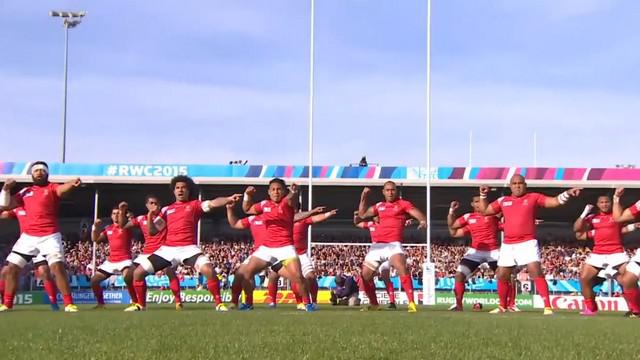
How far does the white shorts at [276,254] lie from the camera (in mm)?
12867

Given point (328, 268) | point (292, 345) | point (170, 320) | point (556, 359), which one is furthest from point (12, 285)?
point (328, 268)

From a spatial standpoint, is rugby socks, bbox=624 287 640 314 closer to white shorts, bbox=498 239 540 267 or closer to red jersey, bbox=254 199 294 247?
white shorts, bbox=498 239 540 267

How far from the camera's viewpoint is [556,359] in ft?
17.6

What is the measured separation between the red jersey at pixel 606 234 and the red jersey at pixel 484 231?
229 centimetres

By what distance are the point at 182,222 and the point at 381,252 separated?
12.7 feet

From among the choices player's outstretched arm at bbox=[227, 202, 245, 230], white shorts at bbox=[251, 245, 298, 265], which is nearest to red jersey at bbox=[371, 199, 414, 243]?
white shorts at bbox=[251, 245, 298, 265]

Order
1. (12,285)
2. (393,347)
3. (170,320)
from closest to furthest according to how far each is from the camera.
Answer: (393,347) → (170,320) → (12,285)

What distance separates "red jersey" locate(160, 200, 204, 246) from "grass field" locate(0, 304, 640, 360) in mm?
4497

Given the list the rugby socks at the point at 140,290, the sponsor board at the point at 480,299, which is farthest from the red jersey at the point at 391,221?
the sponsor board at the point at 480,299

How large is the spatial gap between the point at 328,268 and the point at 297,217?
81.9 feet

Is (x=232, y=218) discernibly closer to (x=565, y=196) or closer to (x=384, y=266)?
(x=384, y=266)

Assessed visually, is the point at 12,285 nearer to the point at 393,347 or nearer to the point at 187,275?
the point at 393,347

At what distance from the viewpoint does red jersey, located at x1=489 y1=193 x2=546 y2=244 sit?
13.1 metres

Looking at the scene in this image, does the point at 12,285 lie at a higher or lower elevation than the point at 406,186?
lower
